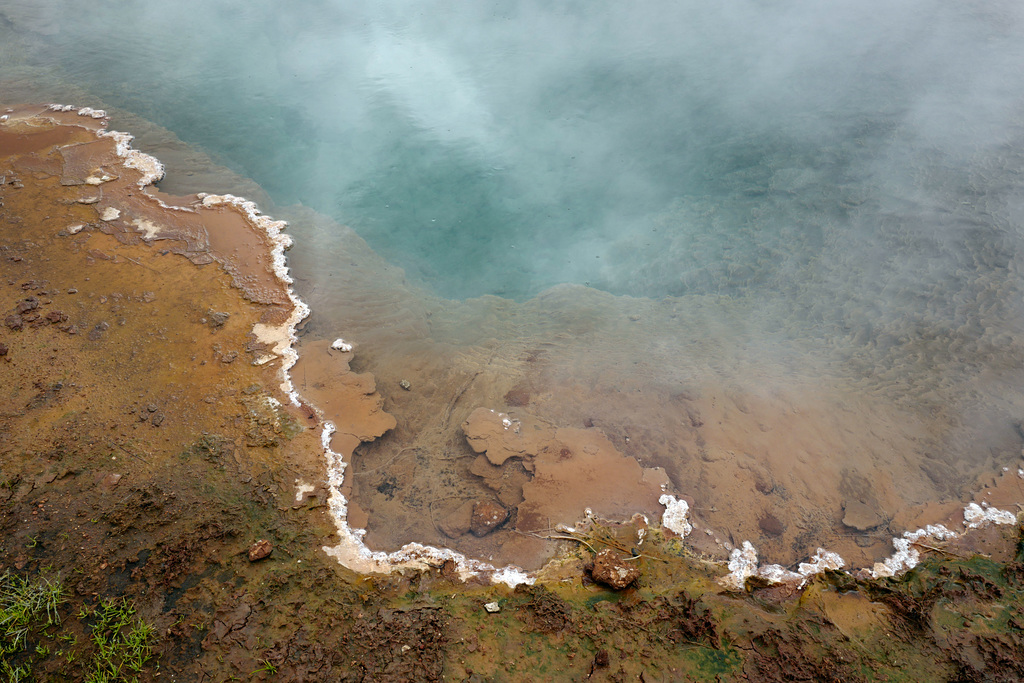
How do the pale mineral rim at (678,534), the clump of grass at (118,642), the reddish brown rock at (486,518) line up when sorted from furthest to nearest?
the reddish brown rock at (486,518) < the pale mineral rim at (678,534) < the clump of grass at (118,642)

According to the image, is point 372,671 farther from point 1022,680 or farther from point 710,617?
point 1022,680

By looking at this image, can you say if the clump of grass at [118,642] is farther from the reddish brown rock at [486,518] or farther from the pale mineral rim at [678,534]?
the reddish brown rock at [486,518]

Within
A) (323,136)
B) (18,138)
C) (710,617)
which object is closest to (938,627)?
(710,617)

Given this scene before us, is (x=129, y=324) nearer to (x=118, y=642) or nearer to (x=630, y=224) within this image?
(x=118, y=642)

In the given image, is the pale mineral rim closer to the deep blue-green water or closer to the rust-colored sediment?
the rust-colored sediment

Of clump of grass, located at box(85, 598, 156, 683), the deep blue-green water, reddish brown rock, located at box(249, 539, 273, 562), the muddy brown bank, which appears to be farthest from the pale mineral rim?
the deep blue-green water

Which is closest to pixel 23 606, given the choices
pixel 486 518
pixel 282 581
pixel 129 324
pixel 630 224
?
pixel 282 581

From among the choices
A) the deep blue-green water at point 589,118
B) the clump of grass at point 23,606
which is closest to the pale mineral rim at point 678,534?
the clump of grass at point 23,606
